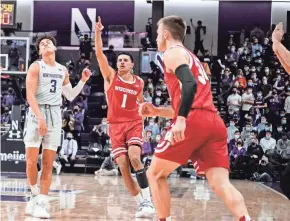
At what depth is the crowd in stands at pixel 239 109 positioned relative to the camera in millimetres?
14219

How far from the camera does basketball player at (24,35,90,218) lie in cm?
554

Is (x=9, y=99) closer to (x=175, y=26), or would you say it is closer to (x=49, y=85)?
(x=49, y=85)

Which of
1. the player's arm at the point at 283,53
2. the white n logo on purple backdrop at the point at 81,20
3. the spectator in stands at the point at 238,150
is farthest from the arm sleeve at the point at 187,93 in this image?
the white n logo on purple backdrop at the point at 81,20

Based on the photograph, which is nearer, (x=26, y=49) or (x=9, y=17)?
(x=26, y=49)

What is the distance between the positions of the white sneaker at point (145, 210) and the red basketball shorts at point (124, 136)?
570mm

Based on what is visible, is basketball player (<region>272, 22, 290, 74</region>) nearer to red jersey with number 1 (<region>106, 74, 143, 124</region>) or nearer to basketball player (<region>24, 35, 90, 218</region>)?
red jersey with number 1 (<region>106, 74, 143, 124</region>)

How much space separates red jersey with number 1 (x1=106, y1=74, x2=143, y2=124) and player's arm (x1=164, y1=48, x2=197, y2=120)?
2.24 meters

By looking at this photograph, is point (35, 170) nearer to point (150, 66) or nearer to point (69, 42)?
point (150, 66)

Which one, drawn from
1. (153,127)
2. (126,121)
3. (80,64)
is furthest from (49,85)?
(80,64)

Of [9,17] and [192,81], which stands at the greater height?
[9,17]

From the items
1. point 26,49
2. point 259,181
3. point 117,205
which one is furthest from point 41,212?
point 26,49

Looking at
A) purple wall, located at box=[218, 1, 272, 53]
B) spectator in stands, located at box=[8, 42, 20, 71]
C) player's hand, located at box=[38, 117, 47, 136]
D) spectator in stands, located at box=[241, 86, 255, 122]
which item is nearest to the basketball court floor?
player's hand, located at box=[38, 117, 47, 136]

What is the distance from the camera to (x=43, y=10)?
25547 mm

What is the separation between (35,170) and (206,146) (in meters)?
2.35
